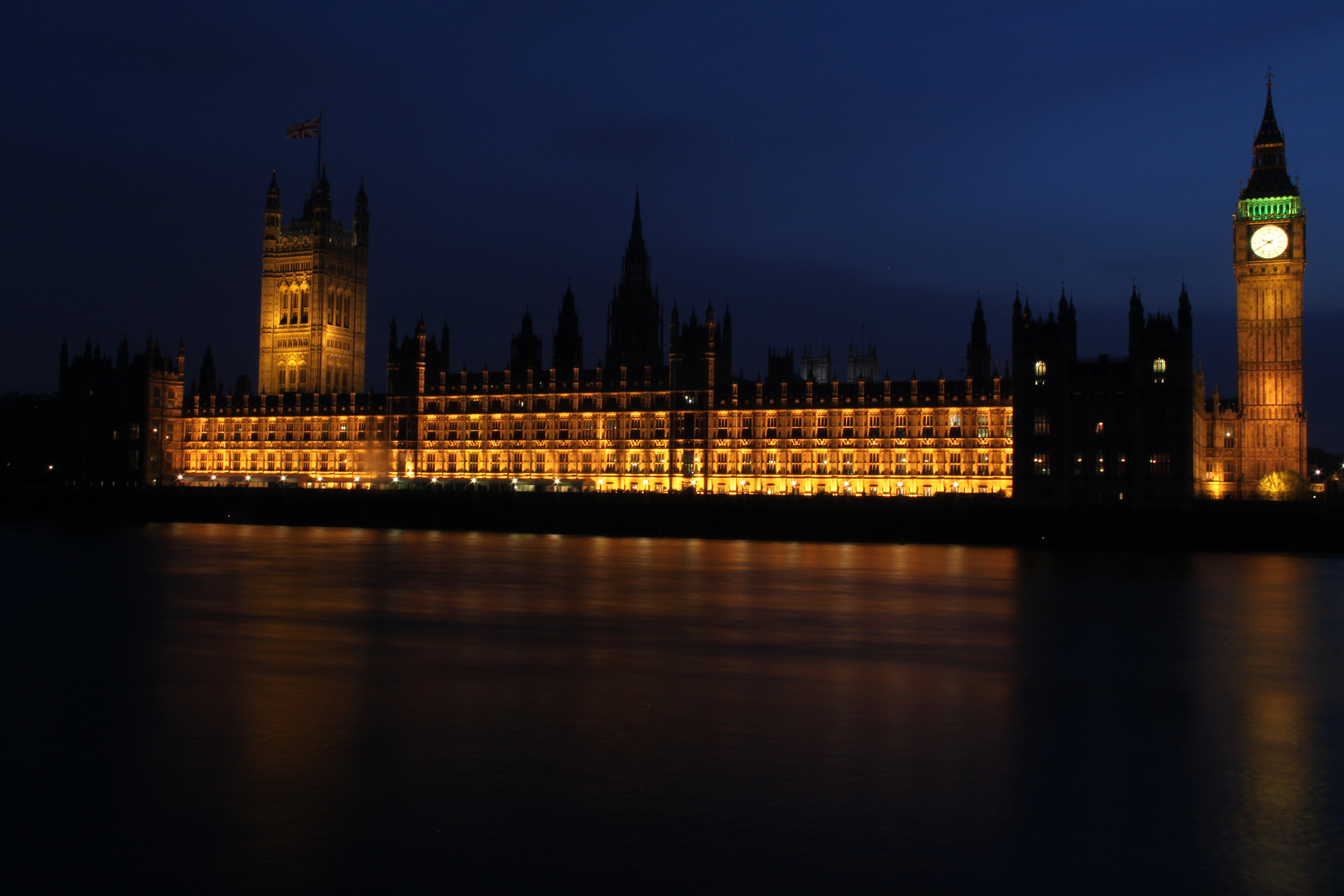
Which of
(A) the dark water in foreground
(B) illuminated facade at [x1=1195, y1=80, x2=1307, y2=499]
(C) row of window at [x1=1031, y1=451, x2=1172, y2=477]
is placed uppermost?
(B) illuminated facade at [x1=1195, y1=80, x2=1307, y2=499]

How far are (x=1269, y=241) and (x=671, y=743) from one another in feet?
315

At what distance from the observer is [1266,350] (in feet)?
318

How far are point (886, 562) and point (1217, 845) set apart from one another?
4060cm

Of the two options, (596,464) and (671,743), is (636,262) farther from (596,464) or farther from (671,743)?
(671,743)

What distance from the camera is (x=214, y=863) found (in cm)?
1249

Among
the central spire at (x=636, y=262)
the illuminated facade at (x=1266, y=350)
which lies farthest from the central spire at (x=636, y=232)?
the illuminated facade at (x=1266, y=350)

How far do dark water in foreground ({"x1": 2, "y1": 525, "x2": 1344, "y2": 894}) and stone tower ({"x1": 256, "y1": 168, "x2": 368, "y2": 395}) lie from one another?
9314cm

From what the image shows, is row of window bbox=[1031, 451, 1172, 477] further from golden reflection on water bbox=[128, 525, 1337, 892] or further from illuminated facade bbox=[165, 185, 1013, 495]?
golden reflection on water bbox=[128, 525, 1337, 892]

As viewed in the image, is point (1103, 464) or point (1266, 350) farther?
point (1266, 350)

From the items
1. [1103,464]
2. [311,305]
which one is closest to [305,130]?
[311,305]

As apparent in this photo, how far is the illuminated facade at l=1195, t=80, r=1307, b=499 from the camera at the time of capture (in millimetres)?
96000

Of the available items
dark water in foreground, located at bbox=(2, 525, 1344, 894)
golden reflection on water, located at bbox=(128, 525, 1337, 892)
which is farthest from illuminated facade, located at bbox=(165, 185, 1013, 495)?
dark water in foreground, located at bbox=(2, 525, 1344, 894)

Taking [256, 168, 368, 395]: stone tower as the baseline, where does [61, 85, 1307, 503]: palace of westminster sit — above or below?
below

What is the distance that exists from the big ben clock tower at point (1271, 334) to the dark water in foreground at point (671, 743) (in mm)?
64342
